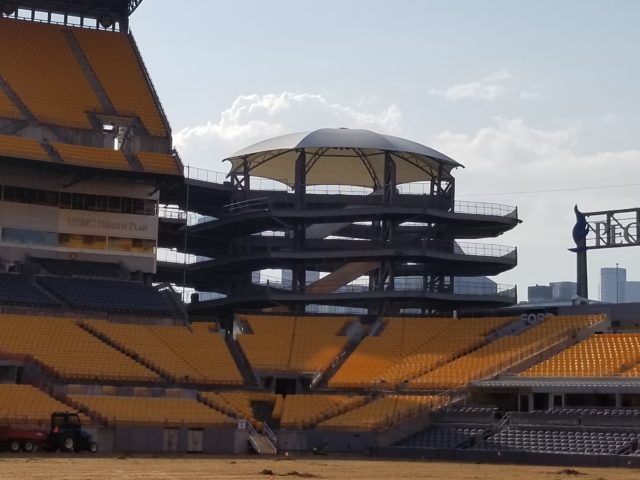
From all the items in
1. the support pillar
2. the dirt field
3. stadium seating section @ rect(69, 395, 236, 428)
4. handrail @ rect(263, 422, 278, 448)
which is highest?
the support pillar

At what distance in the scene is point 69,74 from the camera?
86688 mm

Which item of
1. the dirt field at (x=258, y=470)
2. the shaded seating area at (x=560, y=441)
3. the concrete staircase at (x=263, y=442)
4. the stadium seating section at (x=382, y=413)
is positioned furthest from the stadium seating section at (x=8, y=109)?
the shaded seating area at (x=560, y=441)

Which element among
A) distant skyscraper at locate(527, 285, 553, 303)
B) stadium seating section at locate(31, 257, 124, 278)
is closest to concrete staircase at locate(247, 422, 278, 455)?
stadium seating section at locate(31, 257, 124, 278)

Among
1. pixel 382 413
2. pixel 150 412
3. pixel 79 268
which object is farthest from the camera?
pixel 79 268

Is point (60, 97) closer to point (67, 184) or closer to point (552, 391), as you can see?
point (67, 184)

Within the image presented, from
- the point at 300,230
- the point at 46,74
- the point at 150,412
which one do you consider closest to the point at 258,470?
the point at 150,412

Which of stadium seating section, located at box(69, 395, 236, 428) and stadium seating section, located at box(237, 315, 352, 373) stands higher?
stadium seating section, located at box(237, 315, 352, 373)

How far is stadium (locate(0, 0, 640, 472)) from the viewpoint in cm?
6550

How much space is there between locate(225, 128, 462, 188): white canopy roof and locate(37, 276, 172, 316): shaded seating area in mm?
14044

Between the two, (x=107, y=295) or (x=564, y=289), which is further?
(x=564, y=289)

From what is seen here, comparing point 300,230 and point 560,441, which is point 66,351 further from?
point 560,441

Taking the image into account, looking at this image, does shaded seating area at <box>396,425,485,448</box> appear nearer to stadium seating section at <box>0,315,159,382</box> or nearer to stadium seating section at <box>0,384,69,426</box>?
stadium seating section at <box>0,315,159,382</box>

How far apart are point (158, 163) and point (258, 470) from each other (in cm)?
3558

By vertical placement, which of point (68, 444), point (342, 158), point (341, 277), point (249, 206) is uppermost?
point (342, 158)
